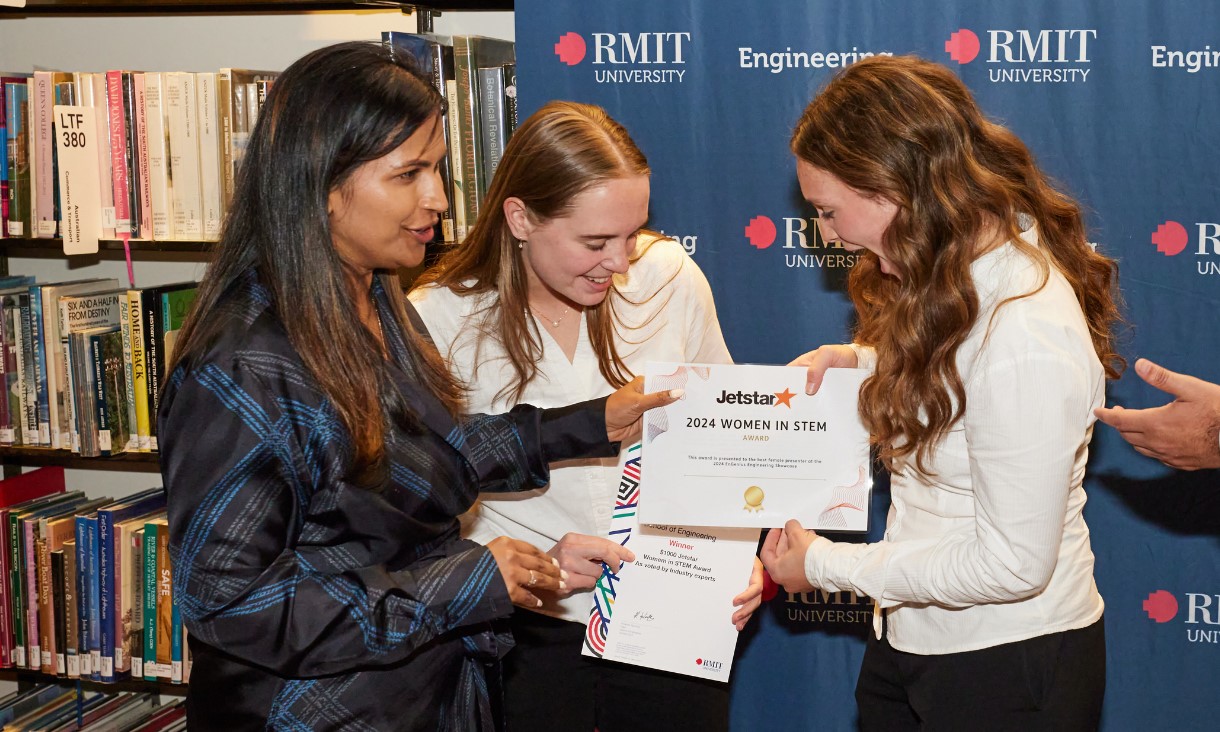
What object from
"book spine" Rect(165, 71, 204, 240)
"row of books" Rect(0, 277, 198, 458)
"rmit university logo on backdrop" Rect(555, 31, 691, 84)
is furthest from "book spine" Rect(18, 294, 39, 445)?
"rmit university logo on backdrop" Rect(555, 31, 691, 84)

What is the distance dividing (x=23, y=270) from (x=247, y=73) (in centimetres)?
117

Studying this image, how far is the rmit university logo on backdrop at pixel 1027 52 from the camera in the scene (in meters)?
2.50

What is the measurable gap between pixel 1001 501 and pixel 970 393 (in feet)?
0.53

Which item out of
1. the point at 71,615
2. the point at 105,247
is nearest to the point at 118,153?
the point at 105,247

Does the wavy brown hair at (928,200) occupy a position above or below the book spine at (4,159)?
below

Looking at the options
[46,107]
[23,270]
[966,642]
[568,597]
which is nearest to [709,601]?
[568,597]

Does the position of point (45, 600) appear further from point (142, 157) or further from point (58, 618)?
point (142, 157)

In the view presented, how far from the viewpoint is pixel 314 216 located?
4.75ft

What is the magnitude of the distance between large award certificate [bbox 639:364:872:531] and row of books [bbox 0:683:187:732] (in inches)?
72.9

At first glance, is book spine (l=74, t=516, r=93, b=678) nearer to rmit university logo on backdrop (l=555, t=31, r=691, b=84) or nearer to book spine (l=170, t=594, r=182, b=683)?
book spine (l=170, t=594, r=182, b=683)

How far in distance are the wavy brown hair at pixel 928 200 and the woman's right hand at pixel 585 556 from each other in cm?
58

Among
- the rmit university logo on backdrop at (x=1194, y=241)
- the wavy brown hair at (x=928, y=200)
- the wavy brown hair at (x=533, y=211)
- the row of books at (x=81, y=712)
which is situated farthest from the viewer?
the row of books at (x=81, y=712)

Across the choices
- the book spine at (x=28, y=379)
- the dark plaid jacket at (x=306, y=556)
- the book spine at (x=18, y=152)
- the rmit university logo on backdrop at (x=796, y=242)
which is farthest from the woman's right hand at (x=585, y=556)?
the book spine at (x=18, y=152)

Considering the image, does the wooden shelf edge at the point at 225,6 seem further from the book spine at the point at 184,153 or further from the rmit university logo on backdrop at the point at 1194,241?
the rmit university logo on backdrop at the point at 1194,241
